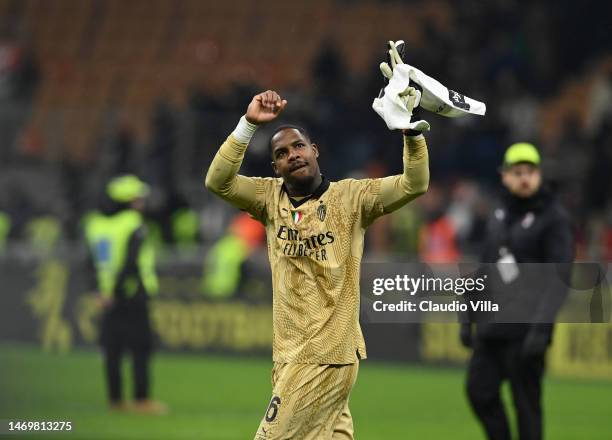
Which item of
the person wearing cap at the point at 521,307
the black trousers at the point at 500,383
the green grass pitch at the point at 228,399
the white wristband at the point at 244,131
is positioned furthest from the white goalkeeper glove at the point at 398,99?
the green grass pitch at the point at 228,399

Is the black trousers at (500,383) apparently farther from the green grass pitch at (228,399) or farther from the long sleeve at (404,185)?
the green grass pitch at (228,399)

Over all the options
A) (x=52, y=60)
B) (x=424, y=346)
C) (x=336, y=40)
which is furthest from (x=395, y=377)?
(x=52, y=60)

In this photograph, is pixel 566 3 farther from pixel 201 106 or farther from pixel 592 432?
pixel 592 432

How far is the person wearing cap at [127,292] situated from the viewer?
1334cm

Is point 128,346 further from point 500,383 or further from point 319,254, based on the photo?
point 319,254

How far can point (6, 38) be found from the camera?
24594 mm

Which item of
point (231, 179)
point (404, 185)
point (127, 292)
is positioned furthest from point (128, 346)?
point (404, 185)

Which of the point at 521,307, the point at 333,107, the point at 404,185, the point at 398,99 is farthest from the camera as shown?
the point at 333,107

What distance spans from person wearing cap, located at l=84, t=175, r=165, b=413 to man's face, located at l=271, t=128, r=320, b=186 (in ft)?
23.5

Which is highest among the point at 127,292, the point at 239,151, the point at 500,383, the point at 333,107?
the point at 333,107

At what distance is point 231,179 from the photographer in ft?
21.0

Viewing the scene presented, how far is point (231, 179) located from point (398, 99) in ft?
3.04

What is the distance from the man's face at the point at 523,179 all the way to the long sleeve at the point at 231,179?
8.58 feet

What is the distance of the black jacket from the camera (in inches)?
329
